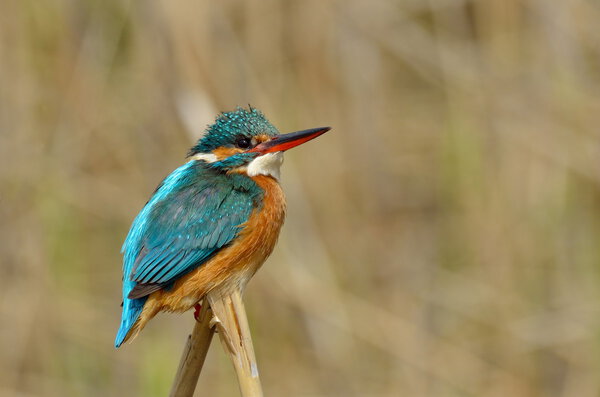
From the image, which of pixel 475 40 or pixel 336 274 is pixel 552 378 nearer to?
pixel 336 274

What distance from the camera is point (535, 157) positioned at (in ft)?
14.6

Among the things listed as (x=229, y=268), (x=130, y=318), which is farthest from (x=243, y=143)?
(x=130, y=318)

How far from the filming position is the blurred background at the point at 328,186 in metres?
4.27

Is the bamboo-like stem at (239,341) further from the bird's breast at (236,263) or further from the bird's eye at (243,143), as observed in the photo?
the bird's eye at (243,143)

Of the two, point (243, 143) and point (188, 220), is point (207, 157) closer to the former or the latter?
point (243, 143)

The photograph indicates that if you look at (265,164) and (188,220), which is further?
(265,164)

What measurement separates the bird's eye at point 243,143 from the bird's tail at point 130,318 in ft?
2.42

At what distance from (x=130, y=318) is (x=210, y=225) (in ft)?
1.41

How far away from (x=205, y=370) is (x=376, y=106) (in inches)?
68.0

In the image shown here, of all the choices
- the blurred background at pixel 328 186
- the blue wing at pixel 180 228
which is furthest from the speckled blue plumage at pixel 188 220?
the blurred background at pixel 328 186

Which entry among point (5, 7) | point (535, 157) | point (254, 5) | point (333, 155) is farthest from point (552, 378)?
point (5, 7)

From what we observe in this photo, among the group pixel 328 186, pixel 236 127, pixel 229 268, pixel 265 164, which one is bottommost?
pixel 229 268

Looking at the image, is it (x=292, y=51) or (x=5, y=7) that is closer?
Answer: (x=5, y=7)

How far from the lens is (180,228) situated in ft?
9.50
